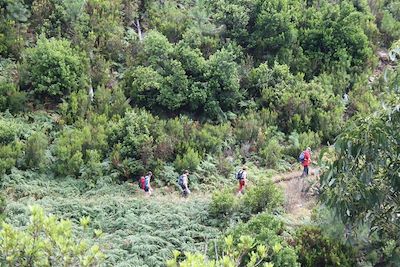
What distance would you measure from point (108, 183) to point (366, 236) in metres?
7.84

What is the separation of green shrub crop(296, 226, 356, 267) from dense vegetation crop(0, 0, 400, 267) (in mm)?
30

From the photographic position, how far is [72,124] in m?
17.1

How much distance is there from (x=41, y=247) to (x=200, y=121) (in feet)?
41.8

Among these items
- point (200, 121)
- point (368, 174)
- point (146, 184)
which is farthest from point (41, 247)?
point (200, 121)

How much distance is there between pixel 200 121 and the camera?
61.0 ft

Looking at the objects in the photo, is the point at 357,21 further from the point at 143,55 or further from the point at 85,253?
the point at 85,253

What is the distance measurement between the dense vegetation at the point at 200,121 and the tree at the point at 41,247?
352 centimetres

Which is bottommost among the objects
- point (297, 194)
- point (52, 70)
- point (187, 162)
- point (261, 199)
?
point (297, 194)

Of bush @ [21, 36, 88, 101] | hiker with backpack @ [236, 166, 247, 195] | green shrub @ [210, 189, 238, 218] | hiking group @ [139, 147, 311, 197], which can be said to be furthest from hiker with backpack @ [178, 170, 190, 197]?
bush @ [21, 36, 88, 101]

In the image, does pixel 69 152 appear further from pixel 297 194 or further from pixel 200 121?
pixel 297 194

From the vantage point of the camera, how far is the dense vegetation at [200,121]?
1034 cm

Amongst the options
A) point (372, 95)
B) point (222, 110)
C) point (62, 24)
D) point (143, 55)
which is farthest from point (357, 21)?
point (62, 24)

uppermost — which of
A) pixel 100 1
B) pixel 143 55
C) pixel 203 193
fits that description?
pixel 100 1

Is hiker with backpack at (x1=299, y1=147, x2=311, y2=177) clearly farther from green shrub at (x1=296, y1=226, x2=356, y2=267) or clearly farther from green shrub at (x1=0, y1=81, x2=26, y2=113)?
green shrub at (x1=0, y1=81, x2=26, y2=113)
